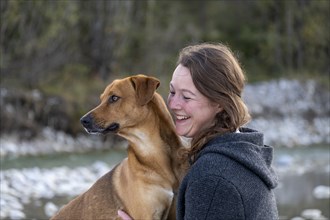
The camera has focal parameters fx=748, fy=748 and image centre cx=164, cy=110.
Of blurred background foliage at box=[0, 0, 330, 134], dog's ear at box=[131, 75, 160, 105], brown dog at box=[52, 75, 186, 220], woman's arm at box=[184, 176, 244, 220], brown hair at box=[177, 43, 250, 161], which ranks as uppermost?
brown hair at box=[177, 43, 250, 161]

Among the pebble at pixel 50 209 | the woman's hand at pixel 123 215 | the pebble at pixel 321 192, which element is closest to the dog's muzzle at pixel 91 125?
the woman's hand at pixel 123 215

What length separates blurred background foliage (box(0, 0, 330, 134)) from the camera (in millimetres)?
22359

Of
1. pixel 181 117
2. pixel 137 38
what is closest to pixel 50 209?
pixel 181 117

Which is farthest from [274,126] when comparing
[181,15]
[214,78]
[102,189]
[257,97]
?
[214,78]

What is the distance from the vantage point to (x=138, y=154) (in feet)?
19.2

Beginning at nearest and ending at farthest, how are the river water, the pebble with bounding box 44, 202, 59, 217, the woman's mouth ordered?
the woman's mouth < the pebble with bounding box 44, 202, 59, 217 < the river water

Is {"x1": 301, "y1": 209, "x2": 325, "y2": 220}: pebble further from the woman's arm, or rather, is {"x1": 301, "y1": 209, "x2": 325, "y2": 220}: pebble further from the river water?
the woman's arm

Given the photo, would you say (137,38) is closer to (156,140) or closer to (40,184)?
(40,184)

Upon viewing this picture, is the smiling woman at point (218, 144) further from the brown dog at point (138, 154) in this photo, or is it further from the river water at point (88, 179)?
the river water at point (88, 179)

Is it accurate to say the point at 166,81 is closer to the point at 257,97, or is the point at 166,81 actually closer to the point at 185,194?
the point at 257,97

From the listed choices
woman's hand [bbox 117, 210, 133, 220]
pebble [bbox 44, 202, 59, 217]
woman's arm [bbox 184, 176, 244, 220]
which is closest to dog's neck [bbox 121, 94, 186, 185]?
woman's hand [bbox 117, 210, 133, 220]

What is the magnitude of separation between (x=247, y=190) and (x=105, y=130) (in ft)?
7.16

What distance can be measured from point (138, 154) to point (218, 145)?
82.9 inches

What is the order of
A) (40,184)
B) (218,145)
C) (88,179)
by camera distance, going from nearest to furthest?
(218,145) → (40,184) → (88,179)
